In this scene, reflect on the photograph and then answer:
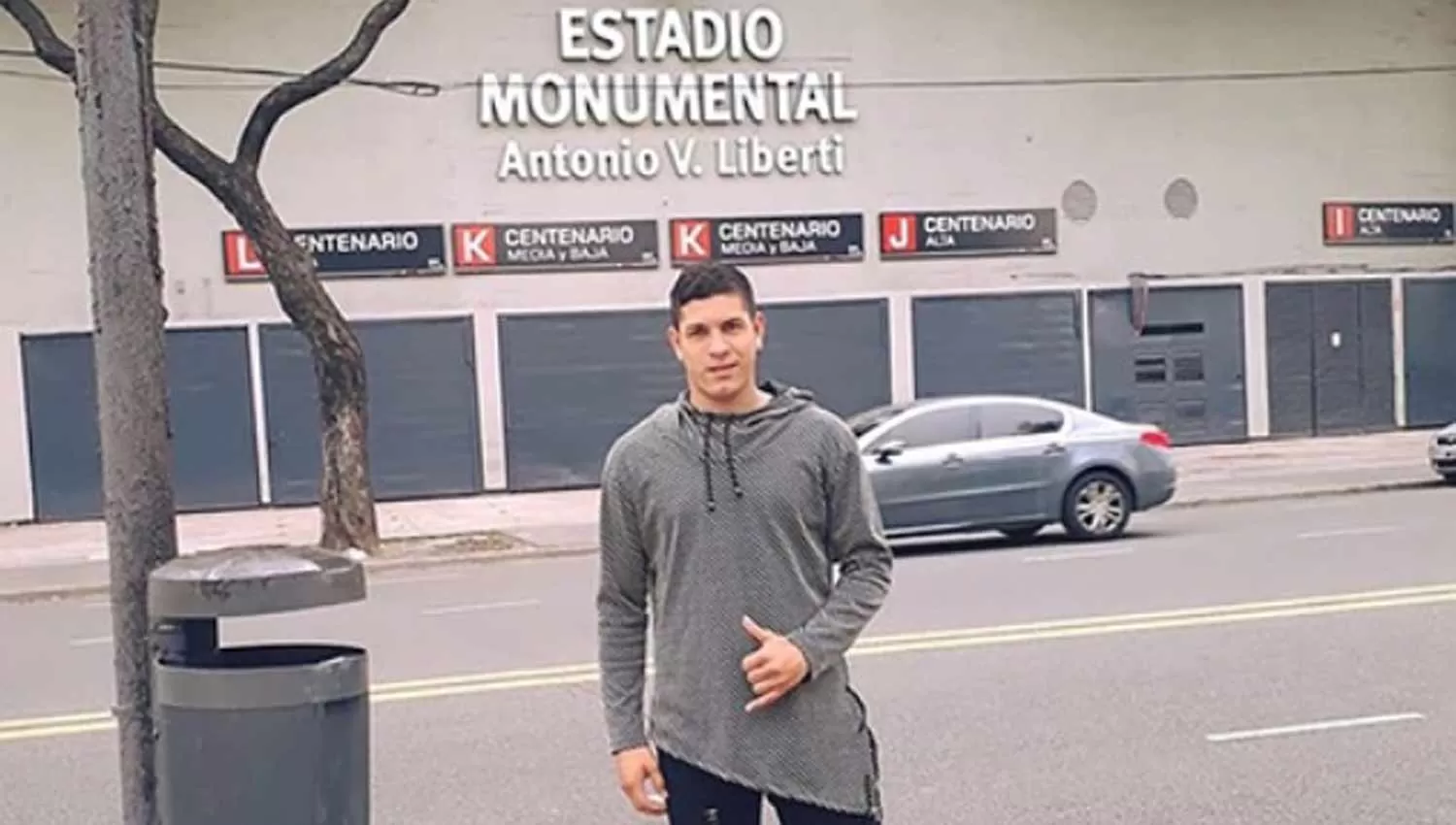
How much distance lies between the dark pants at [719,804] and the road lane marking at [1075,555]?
11.5m

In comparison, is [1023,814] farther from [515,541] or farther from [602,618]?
[515,541]

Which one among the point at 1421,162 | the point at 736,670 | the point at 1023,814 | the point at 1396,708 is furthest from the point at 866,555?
the point at 1421,162

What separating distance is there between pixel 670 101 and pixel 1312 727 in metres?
18.2

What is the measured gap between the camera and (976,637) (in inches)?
424

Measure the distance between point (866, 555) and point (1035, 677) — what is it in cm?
601

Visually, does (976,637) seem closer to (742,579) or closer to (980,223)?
(742,579)

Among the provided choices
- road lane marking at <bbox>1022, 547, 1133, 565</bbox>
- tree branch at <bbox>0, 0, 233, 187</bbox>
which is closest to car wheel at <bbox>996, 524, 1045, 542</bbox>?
road lane marking at <bbox>1022, 547, 1133, 565</bbox>

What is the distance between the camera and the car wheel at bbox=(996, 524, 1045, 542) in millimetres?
16997

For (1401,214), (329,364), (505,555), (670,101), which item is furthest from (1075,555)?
(1401,214)

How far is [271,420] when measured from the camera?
77.8 ft

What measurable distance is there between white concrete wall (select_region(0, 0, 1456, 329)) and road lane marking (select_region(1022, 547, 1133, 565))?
10.5 meters

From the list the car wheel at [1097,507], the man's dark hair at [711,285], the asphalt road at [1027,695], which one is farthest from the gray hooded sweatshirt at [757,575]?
the car wheel at [1097,507]

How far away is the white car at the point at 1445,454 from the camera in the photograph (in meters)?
20.8

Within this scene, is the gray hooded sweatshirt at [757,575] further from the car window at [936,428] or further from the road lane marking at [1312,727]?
the car window at [936,428]
